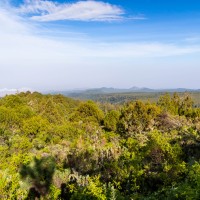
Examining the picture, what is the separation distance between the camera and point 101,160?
25.8 metres

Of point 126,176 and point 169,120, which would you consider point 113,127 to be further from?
point 126,176

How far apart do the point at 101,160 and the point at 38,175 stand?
674 cm

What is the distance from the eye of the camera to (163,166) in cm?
1795

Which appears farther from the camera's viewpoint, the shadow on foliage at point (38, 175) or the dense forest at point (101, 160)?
the shadow on foliage at point (38, 175)

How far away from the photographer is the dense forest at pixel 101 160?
15.9 meters

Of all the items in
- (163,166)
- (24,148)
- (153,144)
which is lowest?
(24,148)

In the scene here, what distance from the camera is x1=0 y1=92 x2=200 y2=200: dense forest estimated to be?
52.1 feet

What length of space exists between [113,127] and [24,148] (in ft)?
70.6

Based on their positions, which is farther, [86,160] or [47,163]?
[86,160]

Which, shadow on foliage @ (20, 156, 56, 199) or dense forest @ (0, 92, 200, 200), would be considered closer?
dense forest @ (0, 92, 200, 200)

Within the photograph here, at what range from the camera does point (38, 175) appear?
21.0m

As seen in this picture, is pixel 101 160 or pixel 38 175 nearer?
pixel 38 175

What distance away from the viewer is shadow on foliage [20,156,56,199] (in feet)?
65.5

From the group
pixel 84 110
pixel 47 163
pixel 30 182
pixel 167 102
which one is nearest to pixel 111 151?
pixel 47 163
